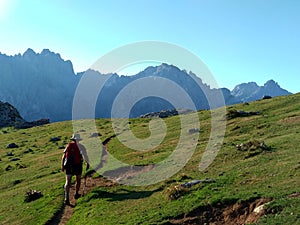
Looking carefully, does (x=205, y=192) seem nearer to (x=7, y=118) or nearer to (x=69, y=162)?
(x=69, y=162)

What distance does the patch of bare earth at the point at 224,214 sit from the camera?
1948 centimetres

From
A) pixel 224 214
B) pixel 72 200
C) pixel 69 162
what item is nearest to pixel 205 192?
pixel 224 214

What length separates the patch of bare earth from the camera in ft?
63.9

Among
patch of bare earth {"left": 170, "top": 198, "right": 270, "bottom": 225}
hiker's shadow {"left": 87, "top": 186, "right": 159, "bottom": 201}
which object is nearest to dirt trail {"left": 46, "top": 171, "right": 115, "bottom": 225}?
hiker's shadow {"left": 87, "top": 186, "right": 159, "bottom": 201}

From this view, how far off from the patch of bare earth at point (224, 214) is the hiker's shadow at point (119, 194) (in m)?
6.12


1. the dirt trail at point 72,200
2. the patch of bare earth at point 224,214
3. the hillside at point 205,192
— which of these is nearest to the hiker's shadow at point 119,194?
the hillside at point 205,192

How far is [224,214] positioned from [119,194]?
1055 centimetres

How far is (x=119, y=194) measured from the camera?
93.9 ft

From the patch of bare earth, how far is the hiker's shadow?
612 cm

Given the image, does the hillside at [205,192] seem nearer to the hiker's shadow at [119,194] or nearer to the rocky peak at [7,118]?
the hiker's shadow at [119,194]

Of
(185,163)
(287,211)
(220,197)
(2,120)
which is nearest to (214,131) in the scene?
(185,163)

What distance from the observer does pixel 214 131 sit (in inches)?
2047

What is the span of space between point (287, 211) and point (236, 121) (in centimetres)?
3757

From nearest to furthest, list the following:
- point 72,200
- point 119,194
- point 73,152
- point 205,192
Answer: point 205,192, point 73,152, point 119,194, point 72,200
